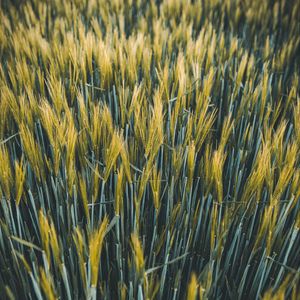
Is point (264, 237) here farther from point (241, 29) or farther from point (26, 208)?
point (241, 29)

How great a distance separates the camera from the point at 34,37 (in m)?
1.17

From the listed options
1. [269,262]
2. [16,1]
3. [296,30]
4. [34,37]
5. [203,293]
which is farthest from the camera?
[16,1]

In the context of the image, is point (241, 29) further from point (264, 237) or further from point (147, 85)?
point (264, 237)

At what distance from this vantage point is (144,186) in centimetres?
62

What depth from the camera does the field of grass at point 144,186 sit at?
60 centimetres

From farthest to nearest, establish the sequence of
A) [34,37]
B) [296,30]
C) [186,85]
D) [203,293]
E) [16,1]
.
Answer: [16,1] < [296,30] < [34,37] < [186,85] < [203,293]

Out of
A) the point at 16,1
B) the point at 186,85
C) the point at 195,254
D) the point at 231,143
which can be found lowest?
the point at 195,254

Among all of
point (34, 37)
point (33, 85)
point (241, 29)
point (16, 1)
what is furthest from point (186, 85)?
point (16, 1)

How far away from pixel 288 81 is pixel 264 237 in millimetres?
736

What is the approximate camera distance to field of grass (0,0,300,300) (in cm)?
60

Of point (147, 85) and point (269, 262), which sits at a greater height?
point (147, 85)

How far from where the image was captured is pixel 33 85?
3.20ft

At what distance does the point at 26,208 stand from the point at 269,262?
19.2 inches

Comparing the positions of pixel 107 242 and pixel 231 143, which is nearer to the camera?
pixel 107 242
